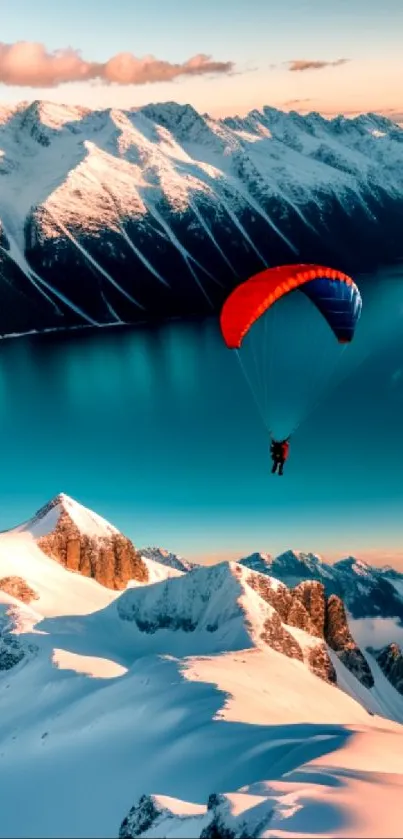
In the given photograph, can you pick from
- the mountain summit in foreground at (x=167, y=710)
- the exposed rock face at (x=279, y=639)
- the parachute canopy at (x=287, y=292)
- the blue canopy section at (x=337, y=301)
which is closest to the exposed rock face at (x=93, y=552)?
the mountain summit in foreground at (x=167, y=710)

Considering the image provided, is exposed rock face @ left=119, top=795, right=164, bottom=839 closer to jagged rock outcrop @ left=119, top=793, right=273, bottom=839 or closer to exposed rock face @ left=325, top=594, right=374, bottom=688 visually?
jagged rock outcrop @ left=119, top=793, right=273, bottom=839

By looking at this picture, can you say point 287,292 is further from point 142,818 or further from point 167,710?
point 167,710

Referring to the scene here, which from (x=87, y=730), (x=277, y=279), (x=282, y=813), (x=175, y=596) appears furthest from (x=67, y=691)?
(x=175, y=596)

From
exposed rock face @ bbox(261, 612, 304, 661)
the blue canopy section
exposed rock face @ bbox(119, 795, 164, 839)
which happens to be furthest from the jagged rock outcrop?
exposed rock face @ bbox(261, 612, 304, 661)

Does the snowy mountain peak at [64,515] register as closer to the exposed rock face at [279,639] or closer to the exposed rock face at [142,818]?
the exposed rock face at [279,639]

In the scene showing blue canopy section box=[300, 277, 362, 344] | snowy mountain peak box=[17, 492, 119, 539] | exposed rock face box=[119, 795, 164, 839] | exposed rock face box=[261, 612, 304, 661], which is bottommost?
exposed rock face box=[261, 612, 304, 661]

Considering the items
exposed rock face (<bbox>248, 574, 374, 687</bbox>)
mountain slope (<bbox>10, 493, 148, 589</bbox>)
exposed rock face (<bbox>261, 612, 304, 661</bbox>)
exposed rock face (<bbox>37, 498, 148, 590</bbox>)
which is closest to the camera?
exposed rock face (<bbox>261, 612, 304, 661</bbox>)

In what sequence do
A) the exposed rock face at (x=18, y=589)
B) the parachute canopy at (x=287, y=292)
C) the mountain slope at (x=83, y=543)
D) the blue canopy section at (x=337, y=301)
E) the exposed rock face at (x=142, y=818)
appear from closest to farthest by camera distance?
the exposed rock face at (x=142, y=818)
the parachute canopy at (x=287, y=292)
the blue canopy section at (x=337, y=301)
the exposed rock face at (x=18, y=589)
the mountain slope at (x=83, y=543)

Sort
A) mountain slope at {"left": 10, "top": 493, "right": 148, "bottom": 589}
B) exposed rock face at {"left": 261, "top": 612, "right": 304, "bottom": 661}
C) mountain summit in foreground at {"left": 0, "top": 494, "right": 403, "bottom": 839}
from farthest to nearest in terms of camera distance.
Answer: mountain slope at {"left": 10, "top": 493, "right": 148, "bottom": 589}, exposed rock face at {"left": 261, "top": 612, "right": 304, "bottom": 661}, mountain summit in foreground at {"left": 0, "top": 494, "right": 403, "bottom": 839}
